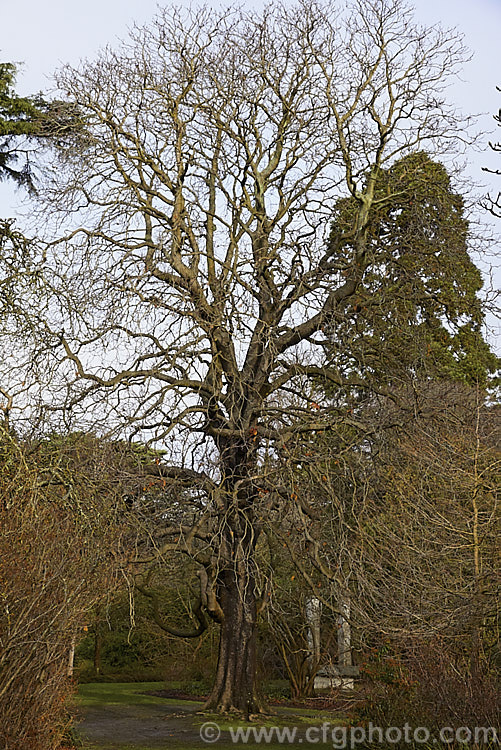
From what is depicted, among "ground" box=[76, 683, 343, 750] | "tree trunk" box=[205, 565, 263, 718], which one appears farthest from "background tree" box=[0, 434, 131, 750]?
"tree trunk" box=[205, 565, 263, 718]

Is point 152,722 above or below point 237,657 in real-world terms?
below

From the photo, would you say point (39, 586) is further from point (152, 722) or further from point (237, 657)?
point (152, 722)

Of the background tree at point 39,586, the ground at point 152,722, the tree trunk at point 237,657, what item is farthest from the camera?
the tree trunk at point 237,657

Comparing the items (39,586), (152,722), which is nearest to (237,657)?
(152,722)

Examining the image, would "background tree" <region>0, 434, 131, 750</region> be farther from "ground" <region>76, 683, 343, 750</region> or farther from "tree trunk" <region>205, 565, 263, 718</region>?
"tree trunk" <region>205, 565, 263, 718</region>

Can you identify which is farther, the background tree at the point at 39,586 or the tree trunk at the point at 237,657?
the tree trunk at the point at 237,657

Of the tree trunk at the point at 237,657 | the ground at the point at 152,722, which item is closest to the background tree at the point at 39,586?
the ground at the point at 152,722

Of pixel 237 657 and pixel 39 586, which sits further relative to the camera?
pixel 237 657

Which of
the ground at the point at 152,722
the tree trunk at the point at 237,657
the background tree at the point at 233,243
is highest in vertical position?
the background tree at the point at 233,243

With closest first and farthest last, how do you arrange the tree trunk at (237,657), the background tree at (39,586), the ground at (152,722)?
the background tree at (39,586) → the ground at (152,722) → the tree trunk at (237,657)

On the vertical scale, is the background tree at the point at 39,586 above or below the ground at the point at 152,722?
above

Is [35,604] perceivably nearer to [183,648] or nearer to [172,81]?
[172,81]

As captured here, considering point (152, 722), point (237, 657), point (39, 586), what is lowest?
point (152, 722)

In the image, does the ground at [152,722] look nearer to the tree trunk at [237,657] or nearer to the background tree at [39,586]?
the tree trunk at [237,657]
